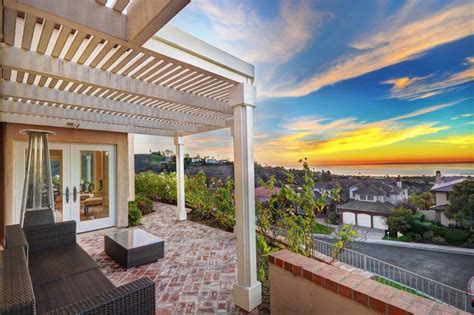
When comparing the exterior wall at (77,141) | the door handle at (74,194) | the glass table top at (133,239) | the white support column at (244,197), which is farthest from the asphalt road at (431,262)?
the door handle at (74,194)

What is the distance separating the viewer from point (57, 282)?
2.49 meters

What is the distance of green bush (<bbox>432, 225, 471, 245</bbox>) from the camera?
2705 mm

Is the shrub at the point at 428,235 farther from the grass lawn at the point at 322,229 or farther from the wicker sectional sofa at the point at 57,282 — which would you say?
the wicker sectional sofa at the point at 57,282

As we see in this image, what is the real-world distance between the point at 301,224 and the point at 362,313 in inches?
74.1

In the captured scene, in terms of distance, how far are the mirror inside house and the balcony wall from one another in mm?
5799

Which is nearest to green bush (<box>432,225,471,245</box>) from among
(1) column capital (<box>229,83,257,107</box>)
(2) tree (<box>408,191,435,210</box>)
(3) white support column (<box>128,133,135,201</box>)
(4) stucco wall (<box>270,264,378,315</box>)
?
(2) tree (<box>408,191,435,210</box>)

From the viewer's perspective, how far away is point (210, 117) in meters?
5.48

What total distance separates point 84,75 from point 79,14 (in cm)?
119

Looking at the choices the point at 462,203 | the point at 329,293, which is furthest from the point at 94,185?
the point at 462,203

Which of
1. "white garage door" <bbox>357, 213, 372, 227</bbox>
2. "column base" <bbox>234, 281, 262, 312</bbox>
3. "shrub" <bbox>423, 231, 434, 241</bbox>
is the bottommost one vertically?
"column base" <bbox>234, 281, 262, 312</bbox>

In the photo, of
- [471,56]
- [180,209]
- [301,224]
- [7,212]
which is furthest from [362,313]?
[7,212]

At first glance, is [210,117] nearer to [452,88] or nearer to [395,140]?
[395,140]

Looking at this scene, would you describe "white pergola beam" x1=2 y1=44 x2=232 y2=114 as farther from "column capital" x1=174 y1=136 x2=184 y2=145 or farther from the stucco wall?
"column capital" x1=174 y1=136 x2=184 y2=145

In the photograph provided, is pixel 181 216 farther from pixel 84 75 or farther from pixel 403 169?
pixel 403 169
